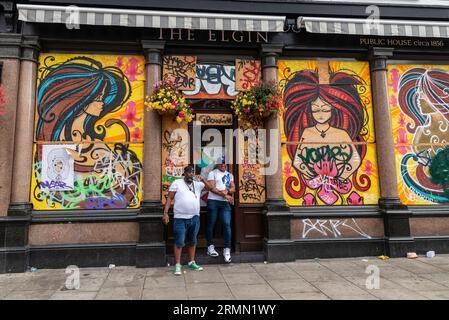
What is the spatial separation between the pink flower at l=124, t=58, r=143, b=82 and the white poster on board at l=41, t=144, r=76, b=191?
6.16 ft

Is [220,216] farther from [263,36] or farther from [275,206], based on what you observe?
[263,36]

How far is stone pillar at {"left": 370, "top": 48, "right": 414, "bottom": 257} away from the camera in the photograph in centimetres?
698

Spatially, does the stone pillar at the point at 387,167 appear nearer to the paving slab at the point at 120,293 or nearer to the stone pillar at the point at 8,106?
the paving slab at the point at 120,293

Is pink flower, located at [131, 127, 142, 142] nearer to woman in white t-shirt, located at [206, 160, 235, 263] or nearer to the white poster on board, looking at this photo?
the white poster on board

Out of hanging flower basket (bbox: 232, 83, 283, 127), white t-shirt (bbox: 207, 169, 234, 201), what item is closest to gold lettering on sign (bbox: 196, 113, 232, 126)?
hanging flower basket (bbox: 232, 83, 283, 127)

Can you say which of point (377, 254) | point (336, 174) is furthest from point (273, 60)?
point (377, 254)

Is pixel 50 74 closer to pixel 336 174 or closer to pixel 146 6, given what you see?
pixel 146 6

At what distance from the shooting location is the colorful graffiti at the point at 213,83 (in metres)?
7.14

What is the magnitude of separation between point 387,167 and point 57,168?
22.8ft

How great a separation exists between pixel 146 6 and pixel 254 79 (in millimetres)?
2732

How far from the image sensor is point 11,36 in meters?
6.55

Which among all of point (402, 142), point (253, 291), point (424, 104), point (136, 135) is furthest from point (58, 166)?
point (424, 104)

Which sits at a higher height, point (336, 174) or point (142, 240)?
point (336, 174)

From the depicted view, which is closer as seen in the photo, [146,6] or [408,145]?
[146,6]
